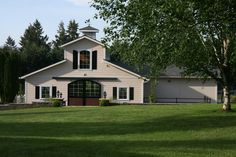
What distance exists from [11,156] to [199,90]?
43.6 metres

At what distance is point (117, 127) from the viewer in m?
21.7

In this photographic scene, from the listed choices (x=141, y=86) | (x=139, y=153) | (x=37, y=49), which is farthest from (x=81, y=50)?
(x=139, y=153)

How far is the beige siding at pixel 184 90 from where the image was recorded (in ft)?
179

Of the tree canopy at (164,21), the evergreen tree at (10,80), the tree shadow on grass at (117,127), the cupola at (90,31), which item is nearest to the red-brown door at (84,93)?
the evergreen tree at (10,80)

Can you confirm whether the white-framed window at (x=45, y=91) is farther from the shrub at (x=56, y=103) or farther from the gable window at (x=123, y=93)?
the gable window at (x=123, y=93)

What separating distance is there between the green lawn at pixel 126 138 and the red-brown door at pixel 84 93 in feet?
83.3

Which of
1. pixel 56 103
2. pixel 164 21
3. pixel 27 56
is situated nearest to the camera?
pixel 164 21

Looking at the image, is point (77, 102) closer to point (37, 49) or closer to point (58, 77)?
point (58, 77)

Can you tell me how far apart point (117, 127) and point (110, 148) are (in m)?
7.40

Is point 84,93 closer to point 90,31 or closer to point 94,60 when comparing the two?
point 94,60

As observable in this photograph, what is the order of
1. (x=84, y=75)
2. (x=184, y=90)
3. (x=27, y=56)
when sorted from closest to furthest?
(x=84, y=75) → (x=184, y=90) → (x=27, y=56)

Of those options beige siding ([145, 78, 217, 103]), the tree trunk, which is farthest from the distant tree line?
the tree trunk

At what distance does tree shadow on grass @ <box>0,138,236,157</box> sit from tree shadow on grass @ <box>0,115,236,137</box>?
9.90 ft

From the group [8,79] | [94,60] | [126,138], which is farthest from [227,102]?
[8,79]
